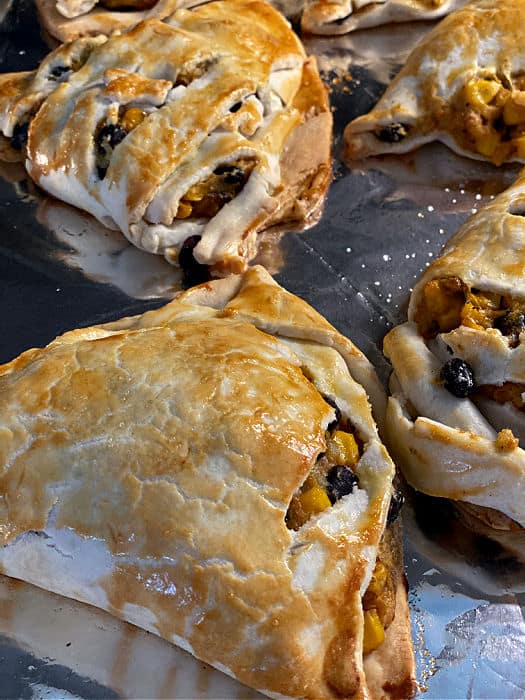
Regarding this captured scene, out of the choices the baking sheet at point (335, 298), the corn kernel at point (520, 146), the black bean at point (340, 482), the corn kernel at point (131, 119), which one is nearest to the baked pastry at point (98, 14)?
the baking sheet at point (335, 298)

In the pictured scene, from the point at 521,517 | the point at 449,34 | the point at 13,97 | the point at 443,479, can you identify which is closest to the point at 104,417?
the point at 443,479

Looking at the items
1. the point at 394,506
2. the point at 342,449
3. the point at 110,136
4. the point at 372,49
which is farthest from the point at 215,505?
the point at 372,49

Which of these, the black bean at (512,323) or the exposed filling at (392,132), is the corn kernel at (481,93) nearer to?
the exposed filling at (392,132)

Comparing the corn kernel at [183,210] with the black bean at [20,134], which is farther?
the black bean at [20,134]

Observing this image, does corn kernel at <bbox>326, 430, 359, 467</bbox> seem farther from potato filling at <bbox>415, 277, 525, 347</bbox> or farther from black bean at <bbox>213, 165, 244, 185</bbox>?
black bean at <bbox>213, 165, 244, 185</bbox>

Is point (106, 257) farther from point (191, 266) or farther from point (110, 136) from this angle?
point (110, 136)

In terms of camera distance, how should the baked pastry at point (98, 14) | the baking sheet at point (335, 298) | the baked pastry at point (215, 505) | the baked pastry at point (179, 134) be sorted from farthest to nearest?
1. the baked pastry at point (98, 14)
2. the baked pastry at point (179, 134)
3. the baking sheet at point (335, 298)
4. the baked pastry at point (215, 505)

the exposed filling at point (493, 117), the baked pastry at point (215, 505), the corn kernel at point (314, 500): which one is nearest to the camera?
the baked pastry at point (215, 505)
